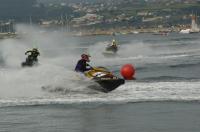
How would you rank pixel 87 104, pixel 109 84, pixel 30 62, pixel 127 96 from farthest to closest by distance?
pixel 30 62, pixel 109 84, pixel 127 96, pixel 87 104

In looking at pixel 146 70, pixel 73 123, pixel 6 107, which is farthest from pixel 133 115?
pixel 146 70

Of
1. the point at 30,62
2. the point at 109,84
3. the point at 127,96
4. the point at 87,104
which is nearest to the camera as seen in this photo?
the point at 87,104

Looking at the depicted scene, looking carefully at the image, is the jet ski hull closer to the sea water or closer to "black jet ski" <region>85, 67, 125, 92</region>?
"black jet ski" <region>85, 67, 125, 92</region>

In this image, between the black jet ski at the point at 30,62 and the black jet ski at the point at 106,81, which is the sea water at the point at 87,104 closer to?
the black jet ski at the point at 106,81

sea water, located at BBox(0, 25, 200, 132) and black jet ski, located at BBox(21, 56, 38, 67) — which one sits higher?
black jet ski, located at BBox(21, 56, 38, 67)

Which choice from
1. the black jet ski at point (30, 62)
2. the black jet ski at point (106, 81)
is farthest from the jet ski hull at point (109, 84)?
the black jet ski at point (30, 62)

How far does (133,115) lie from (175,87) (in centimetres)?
630

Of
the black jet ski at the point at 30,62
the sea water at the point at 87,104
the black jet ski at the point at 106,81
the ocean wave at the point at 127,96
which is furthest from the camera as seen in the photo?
the black jet ski at the point at 30,62

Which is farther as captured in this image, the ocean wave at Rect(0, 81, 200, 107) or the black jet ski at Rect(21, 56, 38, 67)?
the black jet ski at Rect(21, 56, 38, 67)

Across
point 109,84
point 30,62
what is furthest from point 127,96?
point 30,62

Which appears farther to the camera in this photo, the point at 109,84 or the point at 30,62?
the point at 30,62

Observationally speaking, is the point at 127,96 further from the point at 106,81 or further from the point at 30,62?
the point at 30,62

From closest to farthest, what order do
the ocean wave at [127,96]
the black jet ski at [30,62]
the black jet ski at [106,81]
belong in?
the ocean wave at [127,96] → the black jet ski at [106,81] → the black jet ski at [30,62]

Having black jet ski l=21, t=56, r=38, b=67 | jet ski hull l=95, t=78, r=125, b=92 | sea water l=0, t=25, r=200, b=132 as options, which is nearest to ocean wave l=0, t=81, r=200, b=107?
sea water l=0, t=25, r=200, b=132
